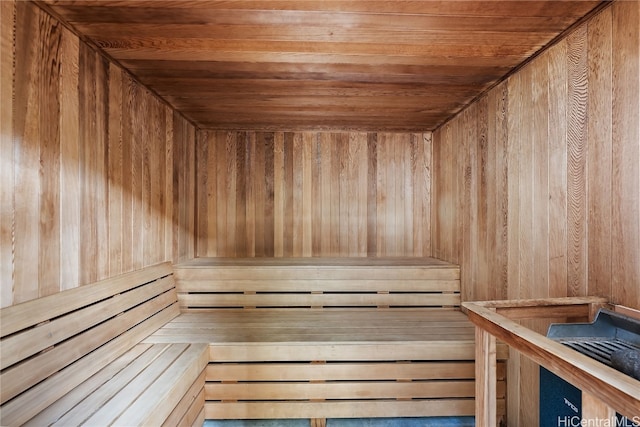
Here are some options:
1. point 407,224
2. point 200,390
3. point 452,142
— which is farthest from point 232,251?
point 452,142

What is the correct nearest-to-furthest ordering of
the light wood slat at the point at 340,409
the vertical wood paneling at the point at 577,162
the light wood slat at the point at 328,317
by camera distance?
the vertical wood paneling at the point at 577,162
the light wood slat at the point at 340,409
the light wood slat at the point at 328,317

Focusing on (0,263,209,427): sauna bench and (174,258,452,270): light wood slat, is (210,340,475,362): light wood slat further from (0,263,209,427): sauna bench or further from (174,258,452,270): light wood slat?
(174,258,452,270): light wood slat

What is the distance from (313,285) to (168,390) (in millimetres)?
1260

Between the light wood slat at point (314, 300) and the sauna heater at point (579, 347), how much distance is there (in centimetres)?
130

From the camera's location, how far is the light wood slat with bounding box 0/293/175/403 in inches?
42.5

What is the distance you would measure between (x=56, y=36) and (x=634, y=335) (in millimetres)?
2471

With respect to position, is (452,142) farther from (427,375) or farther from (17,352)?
(17,352)

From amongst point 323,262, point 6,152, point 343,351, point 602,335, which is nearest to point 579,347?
point 602,335

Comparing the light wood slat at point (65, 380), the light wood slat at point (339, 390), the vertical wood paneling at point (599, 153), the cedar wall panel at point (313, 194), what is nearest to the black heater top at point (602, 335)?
the vertical wood paneling at point (599, 153)

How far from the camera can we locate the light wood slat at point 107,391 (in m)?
1.14

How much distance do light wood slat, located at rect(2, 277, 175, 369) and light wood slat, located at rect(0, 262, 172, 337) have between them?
29mm

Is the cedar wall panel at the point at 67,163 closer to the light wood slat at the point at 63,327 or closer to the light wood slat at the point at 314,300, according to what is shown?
the light wood slat at the point at 63,327

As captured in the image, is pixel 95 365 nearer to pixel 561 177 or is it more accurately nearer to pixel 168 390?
pixel 168 390

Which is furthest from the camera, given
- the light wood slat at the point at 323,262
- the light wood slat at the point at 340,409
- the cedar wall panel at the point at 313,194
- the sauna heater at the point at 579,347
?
the cedar wall panel at the point at 313,194
